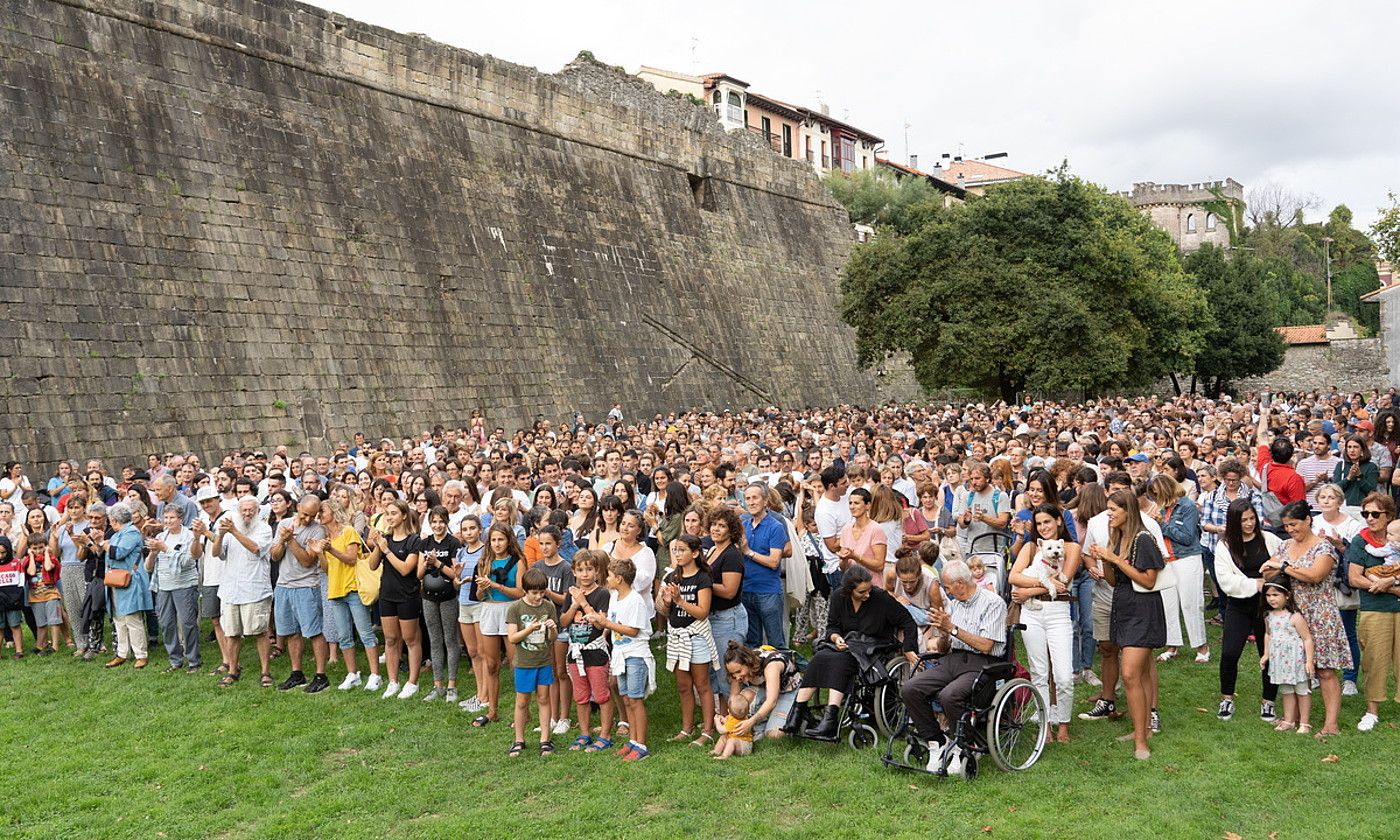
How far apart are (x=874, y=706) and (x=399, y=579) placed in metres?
3.70

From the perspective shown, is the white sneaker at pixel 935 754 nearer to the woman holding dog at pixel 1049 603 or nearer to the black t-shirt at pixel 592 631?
the woman holding dog at pixel 1049 603

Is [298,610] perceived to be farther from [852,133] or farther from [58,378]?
[852,133]

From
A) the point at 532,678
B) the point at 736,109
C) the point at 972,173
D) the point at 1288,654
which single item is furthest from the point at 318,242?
the point at 972,173

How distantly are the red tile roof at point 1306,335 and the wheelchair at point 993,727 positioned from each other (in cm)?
5223

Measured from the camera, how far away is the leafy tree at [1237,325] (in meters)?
47.7

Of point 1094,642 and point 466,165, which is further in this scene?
point 466,165

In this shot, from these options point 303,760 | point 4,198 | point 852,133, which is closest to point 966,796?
point 303,760

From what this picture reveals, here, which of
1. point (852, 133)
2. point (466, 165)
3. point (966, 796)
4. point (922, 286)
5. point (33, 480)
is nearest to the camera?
point (966, 796)

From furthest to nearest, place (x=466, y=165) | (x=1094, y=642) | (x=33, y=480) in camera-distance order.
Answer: (x=466, y=165)
(x=33, y=480)
(x=1094, y=642)

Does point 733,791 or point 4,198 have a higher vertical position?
point 4,198

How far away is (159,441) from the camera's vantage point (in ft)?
53.3

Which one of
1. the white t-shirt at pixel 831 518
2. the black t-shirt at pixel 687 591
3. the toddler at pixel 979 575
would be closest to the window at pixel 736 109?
the white t-shirt at pixel 831 518

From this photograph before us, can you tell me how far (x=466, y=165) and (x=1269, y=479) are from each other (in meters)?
18.4

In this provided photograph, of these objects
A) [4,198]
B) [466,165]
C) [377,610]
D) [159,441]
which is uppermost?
[466,165]
